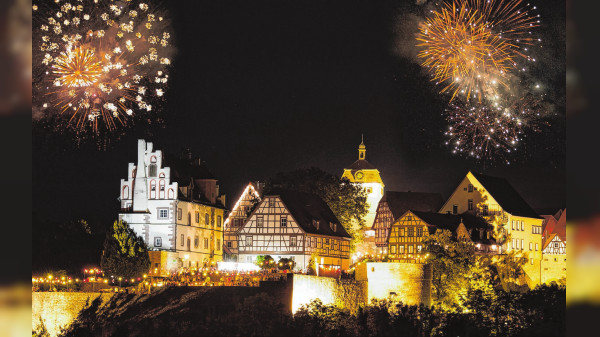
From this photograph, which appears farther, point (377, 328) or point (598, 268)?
point (377, 328)

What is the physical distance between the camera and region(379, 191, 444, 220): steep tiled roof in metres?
86.3

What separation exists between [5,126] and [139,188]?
49715mm

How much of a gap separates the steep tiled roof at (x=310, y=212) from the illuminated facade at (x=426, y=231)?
20.2 feet

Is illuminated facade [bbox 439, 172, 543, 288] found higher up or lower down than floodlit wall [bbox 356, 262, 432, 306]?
higher up

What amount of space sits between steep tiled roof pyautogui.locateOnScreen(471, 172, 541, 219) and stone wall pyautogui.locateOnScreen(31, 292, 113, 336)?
124ft

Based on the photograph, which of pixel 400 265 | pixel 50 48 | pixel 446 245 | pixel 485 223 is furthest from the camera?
pixel 485 223

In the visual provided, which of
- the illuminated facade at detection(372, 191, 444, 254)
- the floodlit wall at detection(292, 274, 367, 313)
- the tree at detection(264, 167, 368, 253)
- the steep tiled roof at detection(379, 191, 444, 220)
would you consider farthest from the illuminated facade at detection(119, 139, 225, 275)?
the steep tiled roof at detection(379, 191, 444, 220)

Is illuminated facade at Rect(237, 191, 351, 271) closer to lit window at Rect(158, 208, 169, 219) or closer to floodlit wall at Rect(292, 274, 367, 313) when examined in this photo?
lit window at Rect(158, 208, 169, 219)

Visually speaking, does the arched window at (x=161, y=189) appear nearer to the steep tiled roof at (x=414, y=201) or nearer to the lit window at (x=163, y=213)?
the lit window at (x=163, y=213)

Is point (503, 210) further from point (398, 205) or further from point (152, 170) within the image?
point (152, 170)

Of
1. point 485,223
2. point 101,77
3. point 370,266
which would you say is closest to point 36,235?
point 370,266

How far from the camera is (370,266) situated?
48.6 meters

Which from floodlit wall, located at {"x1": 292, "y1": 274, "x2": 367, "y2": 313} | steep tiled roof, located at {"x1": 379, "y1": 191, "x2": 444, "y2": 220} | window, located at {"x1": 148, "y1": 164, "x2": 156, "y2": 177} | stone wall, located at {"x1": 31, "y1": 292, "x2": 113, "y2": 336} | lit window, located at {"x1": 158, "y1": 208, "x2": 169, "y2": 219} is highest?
window, located at {"x1": 148, "y1": 164, "x2": 156, "y2": 177}

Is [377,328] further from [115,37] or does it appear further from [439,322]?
[115,37]
